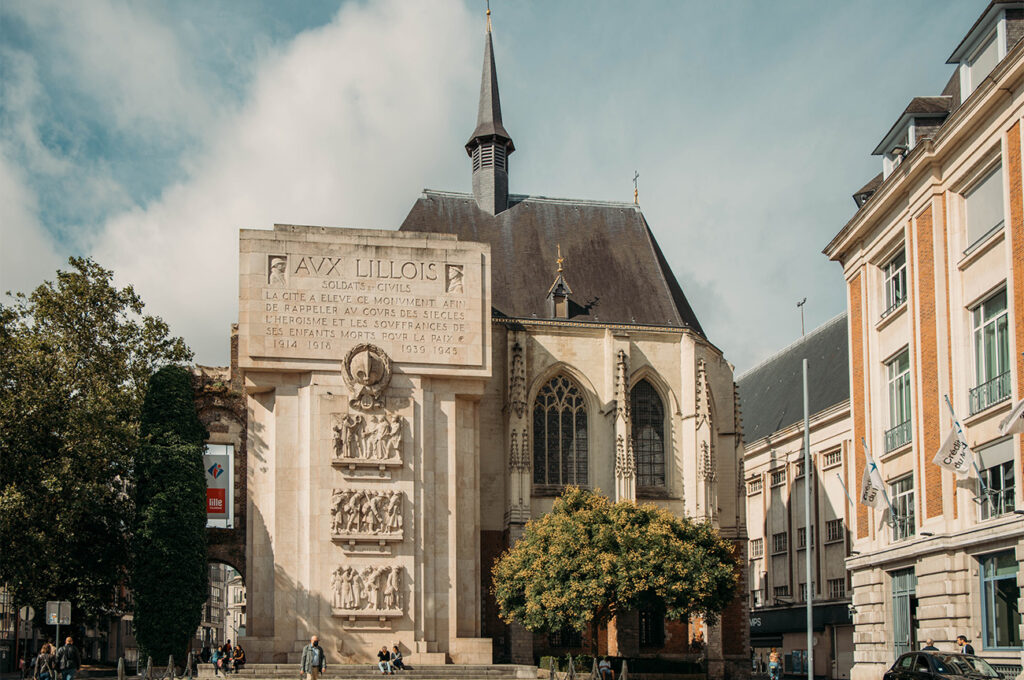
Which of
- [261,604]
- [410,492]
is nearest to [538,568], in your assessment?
[410,492]

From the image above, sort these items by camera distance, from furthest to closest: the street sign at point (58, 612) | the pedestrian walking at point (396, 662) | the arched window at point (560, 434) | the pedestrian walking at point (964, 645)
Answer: the arched window at point (560, 434) < the pedestrian walking at point (396, 662) < the street sign at point (58, 612) < the pedestrian walking at point (964, 645)

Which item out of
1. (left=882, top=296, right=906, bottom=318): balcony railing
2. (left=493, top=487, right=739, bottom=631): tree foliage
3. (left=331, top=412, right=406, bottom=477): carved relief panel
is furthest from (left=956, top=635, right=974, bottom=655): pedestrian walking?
(left=331, top=412, right=406, bottom=477): carved relief panel

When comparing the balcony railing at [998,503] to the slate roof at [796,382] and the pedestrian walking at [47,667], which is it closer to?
the pedestrian walking at [47,667]

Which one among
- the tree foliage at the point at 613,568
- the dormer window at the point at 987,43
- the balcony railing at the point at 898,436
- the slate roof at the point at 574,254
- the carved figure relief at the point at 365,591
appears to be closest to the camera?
the dormer window at the point at 987,43

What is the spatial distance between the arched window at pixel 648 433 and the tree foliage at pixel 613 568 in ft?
29.9

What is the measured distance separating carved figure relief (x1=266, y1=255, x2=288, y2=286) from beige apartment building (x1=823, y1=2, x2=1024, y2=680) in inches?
804

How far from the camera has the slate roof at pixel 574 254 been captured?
52.7 m

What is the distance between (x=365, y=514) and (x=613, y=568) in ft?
29.7

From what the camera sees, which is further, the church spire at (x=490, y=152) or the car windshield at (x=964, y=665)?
the church spire at (x=490, y=152)

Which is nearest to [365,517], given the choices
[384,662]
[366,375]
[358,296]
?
[366,375]

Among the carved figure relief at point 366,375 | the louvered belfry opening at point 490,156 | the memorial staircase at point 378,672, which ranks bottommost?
the memorial staircase at point 378,672

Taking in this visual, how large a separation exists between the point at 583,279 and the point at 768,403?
1851 centimetres

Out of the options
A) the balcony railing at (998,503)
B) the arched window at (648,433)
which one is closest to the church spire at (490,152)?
the arched window at (648,433)

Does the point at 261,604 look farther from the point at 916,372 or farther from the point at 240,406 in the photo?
the point at 916,372
